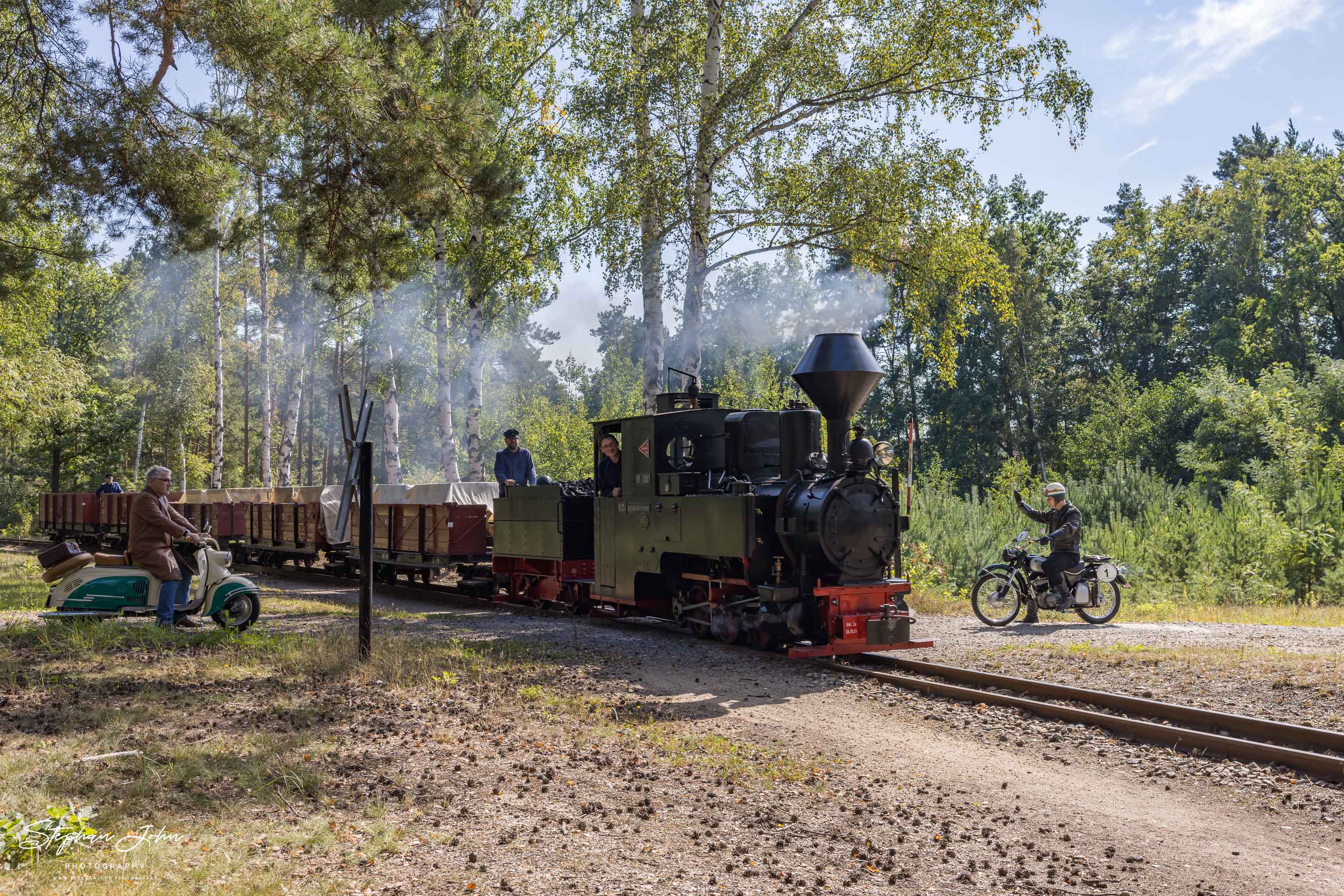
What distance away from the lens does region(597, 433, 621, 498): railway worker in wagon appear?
11875 millimetres

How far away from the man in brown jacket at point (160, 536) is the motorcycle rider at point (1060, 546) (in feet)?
31.7

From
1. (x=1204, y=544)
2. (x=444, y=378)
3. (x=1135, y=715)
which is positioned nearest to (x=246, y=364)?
(x=444, y=378)

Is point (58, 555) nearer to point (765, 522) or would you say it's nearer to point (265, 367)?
point (765, 522)

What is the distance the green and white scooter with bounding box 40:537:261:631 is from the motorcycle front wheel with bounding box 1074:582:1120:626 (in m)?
9.80

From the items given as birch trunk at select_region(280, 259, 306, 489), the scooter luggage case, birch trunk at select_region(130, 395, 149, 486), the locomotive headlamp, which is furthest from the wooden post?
birch trunk at select_region(130, 395, 149, 486)

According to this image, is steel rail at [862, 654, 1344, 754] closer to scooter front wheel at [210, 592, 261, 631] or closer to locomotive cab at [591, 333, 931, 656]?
locomotive cab at [591, 333, 931, 656]

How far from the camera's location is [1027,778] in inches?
237

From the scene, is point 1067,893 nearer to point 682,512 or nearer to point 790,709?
point 790,709

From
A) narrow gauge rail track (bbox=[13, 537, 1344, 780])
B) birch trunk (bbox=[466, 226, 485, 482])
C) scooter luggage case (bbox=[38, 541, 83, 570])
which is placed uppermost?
birch trunk (bbox=[466, 226, 485, 482])

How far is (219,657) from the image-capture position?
902cm

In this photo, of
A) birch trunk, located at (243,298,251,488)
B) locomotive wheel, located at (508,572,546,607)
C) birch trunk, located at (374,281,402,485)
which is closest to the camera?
locomotive wheel, located at (508,572,546,607)

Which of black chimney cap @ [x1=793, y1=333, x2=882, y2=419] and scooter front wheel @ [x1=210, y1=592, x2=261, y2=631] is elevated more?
black chimney cap @ [x1=793, y1=333, x2=882, y2=419]

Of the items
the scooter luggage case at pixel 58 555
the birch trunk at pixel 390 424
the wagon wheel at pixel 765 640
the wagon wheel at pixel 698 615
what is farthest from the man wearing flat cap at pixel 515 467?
the scooter luggage case at pixel 58 555

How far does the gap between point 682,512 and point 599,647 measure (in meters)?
1.66
